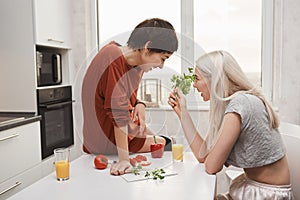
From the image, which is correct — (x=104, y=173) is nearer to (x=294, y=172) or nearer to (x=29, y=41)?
(x=294, y=172)

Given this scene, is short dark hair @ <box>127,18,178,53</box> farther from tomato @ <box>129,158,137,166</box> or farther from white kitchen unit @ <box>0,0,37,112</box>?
white kitchen unit @ <box>0,0,37,112</box>

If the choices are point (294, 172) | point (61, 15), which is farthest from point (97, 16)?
point (294, 172)

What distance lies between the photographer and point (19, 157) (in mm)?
2199

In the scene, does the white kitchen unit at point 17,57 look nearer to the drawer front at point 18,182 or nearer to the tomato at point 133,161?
the drawer front at point 18,182

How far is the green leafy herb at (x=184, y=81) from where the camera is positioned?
48.7 inches

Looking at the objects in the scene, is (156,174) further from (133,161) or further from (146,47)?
(146,47)

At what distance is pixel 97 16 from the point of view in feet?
10.5

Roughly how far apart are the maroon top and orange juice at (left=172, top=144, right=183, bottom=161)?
20cm

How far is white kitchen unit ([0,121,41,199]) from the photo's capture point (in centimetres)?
205

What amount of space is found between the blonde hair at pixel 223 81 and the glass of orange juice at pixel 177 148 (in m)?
0.15

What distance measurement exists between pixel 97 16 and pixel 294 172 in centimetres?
219

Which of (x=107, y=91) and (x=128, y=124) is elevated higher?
(x=107, y=91)

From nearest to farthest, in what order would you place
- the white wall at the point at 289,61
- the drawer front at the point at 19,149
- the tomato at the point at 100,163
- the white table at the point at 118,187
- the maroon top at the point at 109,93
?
the white table at the point at 118,187 < the maroon top at the point at 109,93 < the tomato at the point at 100,163 < the drawer front at the point at 19,149 < the white wall at the point at 289,61

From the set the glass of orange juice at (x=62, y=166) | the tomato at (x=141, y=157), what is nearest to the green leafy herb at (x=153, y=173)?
the tomato at (x=141, y=157)
